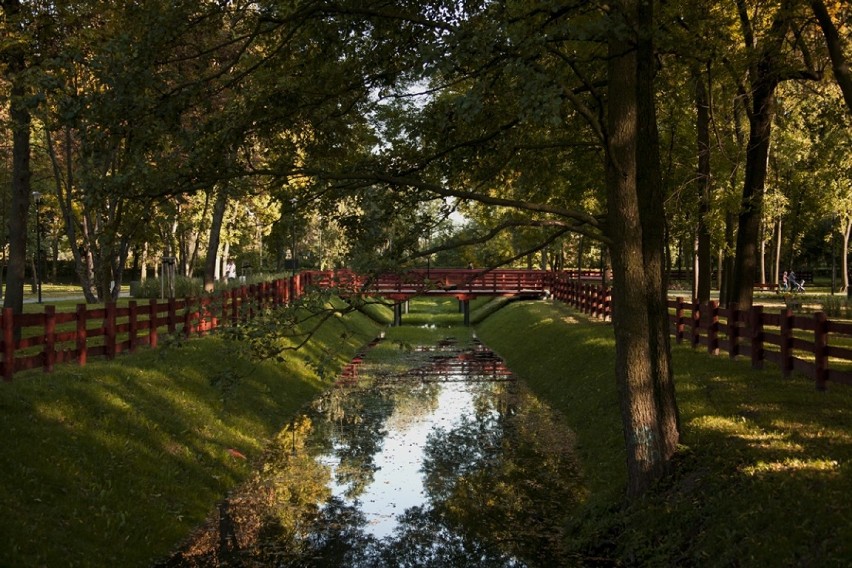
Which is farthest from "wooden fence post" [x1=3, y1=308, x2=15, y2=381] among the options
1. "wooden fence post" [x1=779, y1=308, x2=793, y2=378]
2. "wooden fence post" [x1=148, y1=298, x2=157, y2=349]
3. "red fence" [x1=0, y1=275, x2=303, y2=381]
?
"wooden fence post" [x1=779, y1=308, x2=793, y2=378]

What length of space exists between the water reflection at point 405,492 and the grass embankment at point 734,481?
0.78 m

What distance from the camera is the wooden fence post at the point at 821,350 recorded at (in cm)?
1348

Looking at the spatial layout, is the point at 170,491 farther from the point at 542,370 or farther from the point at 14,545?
the point at 542,370

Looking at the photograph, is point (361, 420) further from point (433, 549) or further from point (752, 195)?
point (752, 195)

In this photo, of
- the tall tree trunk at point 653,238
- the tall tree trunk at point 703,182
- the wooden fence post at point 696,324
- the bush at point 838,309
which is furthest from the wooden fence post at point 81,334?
the bush at point 838,309

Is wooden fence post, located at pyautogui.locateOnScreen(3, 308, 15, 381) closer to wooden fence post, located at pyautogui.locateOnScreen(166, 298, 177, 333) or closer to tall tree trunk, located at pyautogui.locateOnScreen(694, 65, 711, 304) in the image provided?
wooden fence post, located at pyautogui.locateOnScreen(166, 298, 177, 333)

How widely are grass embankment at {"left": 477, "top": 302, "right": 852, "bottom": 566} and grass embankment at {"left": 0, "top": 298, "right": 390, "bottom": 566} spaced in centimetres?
443

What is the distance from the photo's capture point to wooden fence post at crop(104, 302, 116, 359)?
1700cm

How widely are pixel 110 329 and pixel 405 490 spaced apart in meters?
7.26

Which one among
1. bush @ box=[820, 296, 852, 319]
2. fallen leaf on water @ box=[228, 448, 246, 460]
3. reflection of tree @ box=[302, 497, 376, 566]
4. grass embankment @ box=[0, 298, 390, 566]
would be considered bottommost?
reflection of tree @ box=[302, 497, 376, 566]

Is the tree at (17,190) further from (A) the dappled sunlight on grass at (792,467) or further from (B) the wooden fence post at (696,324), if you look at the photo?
(A) the dappled sunlight on grass at (792,467)

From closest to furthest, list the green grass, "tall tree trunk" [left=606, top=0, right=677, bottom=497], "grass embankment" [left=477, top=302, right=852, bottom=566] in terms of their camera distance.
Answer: "grass embankment" [left=477, top=302, right=852, bottom=566] → the green grass → "tall tree trunk" [left=606, top=0, right=677, bottom=497]

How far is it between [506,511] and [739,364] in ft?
22.7

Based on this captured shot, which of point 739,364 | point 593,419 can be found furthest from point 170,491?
point 739,364
